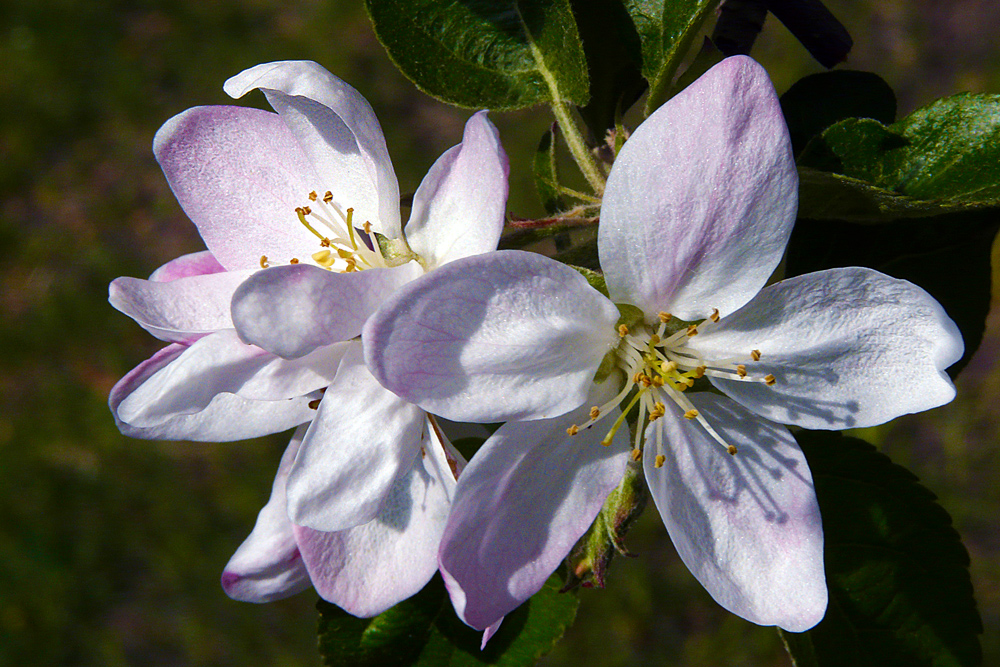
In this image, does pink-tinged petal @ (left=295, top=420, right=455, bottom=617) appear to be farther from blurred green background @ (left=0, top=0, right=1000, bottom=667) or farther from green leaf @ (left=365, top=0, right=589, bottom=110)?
blurred green background @ (left=0, top=0, right=1000, bottom=667)

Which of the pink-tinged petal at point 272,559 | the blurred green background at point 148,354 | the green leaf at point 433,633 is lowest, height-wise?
the blurred green background at point 148,354

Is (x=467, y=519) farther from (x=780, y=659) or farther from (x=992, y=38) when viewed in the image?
(x=992, y=38)

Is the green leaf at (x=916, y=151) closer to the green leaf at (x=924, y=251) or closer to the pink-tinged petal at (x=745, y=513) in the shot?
the green leaf at (x=924, y=251)

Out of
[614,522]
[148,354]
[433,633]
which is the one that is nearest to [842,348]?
[614,522]

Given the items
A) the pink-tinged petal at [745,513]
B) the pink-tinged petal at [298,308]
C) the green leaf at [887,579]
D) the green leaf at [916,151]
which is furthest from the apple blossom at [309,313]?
the green leaf at [887,579]

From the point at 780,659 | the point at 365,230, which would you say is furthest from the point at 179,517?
the point at 365,230

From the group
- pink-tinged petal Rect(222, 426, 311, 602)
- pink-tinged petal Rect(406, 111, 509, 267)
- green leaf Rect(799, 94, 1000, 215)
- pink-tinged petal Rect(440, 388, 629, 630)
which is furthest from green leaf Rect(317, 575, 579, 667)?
green leaf Rect(799, 94, 1000, 215)
